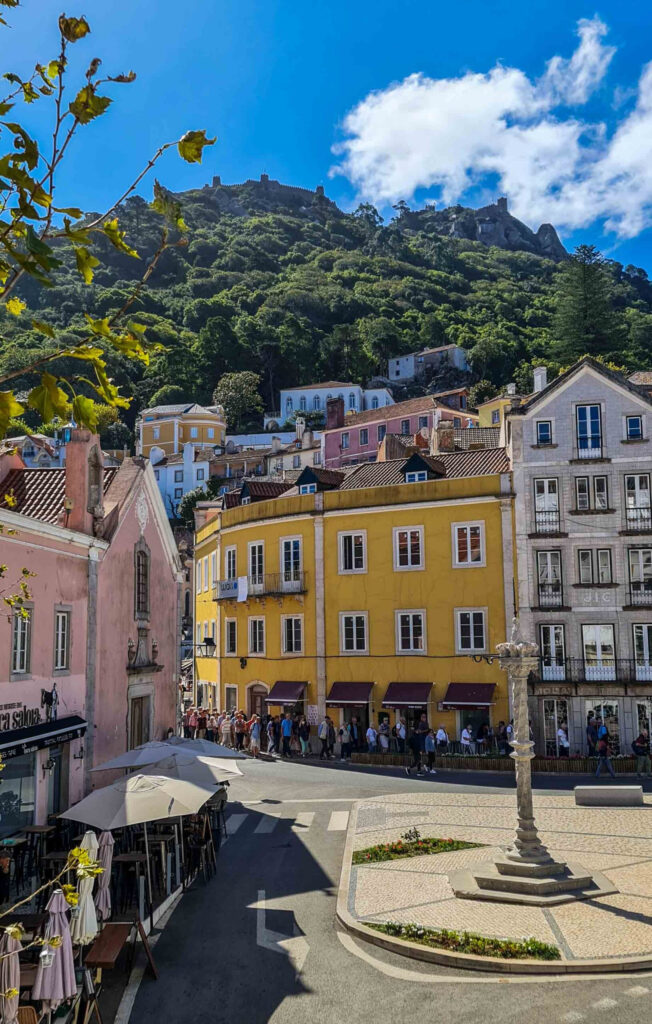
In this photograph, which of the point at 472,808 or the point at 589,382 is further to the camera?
the point at 589,382

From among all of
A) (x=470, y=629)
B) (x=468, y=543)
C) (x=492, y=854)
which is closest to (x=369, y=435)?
(x=468, y=543)

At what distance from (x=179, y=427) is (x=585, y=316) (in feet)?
153

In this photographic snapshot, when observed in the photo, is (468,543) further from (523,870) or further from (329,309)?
(329,309)

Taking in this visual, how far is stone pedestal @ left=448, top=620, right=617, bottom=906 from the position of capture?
1497 cm

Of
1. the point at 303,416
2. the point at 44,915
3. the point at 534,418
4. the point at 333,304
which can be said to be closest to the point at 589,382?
the point at 534,418

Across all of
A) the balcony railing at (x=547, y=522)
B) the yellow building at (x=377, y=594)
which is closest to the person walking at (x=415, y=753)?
the yellow building at (x=377, y=594)

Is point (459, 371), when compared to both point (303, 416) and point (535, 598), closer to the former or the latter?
point (303, 416)

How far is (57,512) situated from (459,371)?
94.8 metres

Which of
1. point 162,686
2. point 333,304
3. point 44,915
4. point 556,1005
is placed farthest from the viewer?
point 333,304

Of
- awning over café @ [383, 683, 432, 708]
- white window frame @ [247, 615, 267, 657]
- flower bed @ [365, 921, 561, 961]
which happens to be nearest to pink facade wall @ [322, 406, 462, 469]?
white window frame @ [247, 615, 267, 657]

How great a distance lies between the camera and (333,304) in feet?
462

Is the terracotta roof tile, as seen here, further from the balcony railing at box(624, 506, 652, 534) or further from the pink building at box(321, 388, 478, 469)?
the pink building at box(321, 388, 478, 469)

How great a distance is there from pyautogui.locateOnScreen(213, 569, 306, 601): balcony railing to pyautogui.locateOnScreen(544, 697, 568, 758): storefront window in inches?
446

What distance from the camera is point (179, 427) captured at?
10400 cm
